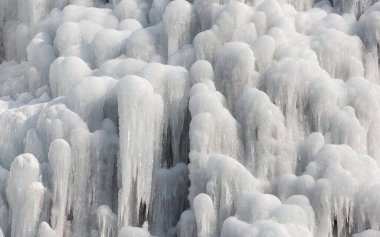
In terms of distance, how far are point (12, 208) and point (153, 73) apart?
77.7 inches

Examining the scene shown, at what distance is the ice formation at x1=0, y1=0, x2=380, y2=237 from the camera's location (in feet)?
26.1

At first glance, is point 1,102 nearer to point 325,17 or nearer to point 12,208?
point 12,208

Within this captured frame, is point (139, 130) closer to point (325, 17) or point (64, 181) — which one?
point (64, 181)

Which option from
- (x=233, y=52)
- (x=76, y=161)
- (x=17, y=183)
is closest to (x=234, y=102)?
(x=233, y=52)

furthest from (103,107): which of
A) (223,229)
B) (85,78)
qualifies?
(223,229)

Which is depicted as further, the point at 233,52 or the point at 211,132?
the point at 233,52

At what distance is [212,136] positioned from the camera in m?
8.35

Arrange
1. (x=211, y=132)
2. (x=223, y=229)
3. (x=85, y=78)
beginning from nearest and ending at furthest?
(x=223, y=229)
(x=211, y=132)
(x=85, y=78)

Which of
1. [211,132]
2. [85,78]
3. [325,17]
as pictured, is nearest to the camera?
[211,132]

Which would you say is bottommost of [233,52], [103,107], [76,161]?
[76,161]

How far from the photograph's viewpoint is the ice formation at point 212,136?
26.1 feet

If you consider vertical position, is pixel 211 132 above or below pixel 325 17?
below

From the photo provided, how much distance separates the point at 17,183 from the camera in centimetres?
850

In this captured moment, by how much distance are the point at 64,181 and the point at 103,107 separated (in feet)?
2.88
